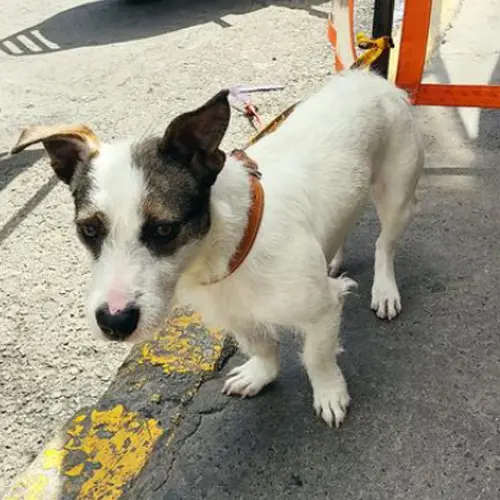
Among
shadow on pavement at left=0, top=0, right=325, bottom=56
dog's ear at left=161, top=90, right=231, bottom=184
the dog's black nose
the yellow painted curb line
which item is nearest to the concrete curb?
the dog's black nose

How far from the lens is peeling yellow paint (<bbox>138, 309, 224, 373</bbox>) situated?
11.4 feet

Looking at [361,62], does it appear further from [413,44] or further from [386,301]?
[386,301]

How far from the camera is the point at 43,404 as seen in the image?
3318 millimetres

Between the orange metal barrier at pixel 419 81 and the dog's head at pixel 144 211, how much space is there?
8.09 ft

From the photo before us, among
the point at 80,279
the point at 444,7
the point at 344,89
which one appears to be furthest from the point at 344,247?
the point at 444,7

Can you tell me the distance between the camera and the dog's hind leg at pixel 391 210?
3.40m

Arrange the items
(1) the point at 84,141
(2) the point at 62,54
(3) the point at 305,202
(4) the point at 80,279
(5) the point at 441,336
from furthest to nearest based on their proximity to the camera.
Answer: (2) the point at 62,54
(4) the point at 80,279
(5) the point at 441,336
(3) the point at 305,202
(1) the point at 84,141

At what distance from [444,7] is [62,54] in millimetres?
3967

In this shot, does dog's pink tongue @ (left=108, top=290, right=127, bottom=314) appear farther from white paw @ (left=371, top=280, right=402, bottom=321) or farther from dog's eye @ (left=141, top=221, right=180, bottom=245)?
white paw @ (left=371, top=280, right=402, bottom=321)

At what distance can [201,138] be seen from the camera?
235cm

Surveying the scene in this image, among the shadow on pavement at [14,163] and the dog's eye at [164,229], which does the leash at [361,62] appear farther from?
the shadow on pavement at [14,163]

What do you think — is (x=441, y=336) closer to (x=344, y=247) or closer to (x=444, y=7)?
(x=344, y=247)

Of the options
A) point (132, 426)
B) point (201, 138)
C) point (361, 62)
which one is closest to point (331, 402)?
point (132, 426)

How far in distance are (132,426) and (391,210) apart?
64.3 inches
